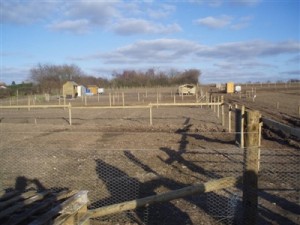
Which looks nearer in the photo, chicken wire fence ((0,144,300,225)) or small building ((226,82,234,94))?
chicken wire fence ((0,144,300,225))

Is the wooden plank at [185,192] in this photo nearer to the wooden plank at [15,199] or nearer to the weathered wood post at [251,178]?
the weathered wood post at [251,178]

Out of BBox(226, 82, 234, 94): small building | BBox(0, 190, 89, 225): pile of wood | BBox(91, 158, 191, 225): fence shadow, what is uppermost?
BBox(226, 82, 234, 94): small building

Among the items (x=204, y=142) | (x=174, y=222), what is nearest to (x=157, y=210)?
(x=174, y=222)

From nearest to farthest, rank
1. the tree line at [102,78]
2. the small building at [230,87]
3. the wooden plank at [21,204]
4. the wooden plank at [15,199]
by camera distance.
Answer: the wooden plank at [21,204]
the wooden plank at [15,199]
the small building at [230,87]
the tree line at [102,78]

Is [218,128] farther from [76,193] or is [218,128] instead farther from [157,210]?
[76,193]

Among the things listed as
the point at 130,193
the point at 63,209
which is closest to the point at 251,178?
the point at 63,209

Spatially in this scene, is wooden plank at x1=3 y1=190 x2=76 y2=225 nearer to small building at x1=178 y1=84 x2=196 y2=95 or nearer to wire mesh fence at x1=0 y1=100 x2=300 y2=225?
wire mesh fence at x1=0 y1=100 x2=300 y2=225

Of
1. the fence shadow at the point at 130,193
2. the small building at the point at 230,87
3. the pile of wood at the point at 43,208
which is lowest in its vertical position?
the fence shadow at the point at 130,193

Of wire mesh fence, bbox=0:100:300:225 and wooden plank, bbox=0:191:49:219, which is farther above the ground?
wooden plank, bbox=0:191:49:219

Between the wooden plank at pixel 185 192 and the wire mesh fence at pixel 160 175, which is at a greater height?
the wooden plank at pixel 185 192

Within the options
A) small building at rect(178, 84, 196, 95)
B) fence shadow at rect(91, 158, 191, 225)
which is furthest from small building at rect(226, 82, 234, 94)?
fence shadow at rect(91, 158, 191, 225)

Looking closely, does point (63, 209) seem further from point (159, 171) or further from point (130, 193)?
point (159, 171)

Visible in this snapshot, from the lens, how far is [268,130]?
16625 millimetres

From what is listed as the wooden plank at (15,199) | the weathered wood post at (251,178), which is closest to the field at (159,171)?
the wooden plank at (15,199)
